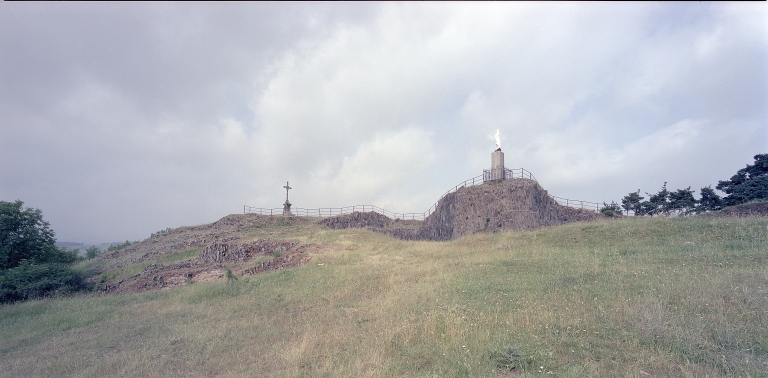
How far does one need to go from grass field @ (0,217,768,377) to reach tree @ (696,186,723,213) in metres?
22.3

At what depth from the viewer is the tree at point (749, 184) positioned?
30.8 m

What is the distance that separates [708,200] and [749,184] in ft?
12.7

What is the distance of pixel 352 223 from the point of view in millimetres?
42031

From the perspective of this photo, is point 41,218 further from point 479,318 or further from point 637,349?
point 637,349

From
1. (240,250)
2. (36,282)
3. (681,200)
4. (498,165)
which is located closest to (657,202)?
(681,200)

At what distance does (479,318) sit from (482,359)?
1.85 meters

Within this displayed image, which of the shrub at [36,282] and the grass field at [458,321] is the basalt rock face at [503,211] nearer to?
the grass field at [458,321]

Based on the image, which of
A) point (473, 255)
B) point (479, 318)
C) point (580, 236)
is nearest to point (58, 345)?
point (479, 318)

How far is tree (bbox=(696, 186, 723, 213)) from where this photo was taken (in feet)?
113

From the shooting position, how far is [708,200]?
35.3 meters

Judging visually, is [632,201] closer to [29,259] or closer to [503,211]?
[503,211]

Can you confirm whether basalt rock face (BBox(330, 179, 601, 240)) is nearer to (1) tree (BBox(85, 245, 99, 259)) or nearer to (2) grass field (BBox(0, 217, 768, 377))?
(2) grass field (BBox(0, 217, 768, 377))

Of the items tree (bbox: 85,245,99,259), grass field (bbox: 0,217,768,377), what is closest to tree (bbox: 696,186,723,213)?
grass field (bbox: 0,217,768,377)

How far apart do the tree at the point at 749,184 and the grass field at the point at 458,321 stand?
65.8 feet
